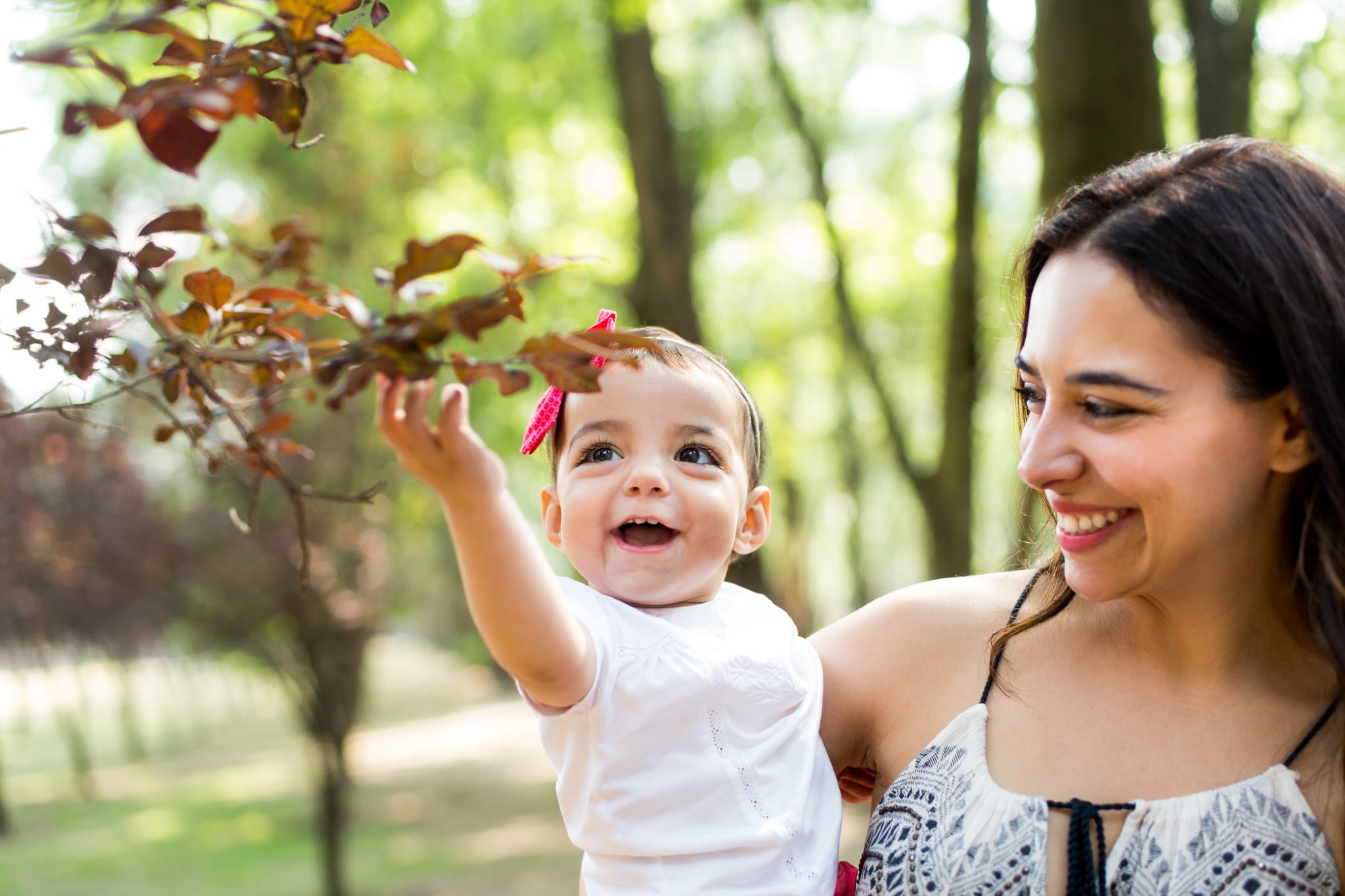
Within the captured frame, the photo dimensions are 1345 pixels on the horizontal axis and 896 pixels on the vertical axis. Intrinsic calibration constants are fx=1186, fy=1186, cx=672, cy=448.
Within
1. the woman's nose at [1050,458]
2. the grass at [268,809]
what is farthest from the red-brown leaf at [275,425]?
the grass at [268,809]

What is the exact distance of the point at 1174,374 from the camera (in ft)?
5.64

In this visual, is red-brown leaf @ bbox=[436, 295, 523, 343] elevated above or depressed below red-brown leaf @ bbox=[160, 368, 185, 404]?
above

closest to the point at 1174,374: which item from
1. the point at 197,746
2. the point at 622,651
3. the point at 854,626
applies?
the point at 854,626

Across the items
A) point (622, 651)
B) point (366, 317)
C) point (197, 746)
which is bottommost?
point (197, 746)

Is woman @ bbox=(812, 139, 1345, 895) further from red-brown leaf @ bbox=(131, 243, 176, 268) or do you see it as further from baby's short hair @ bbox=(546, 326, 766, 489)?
red-brown leaf @ bbox=(131, 243, 176, 268)

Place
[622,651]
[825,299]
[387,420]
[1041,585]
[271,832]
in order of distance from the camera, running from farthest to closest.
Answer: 1. [825,299]
2. [271,832]
3. [1041,585]
4. [622,651]
5. [387,420]

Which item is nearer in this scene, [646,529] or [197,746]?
[646,529]

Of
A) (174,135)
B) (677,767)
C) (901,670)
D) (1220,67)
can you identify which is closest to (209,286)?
(174,135)

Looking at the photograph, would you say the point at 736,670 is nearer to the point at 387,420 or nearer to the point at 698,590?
the point at 698,590

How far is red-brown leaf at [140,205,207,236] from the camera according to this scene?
1.22 meters

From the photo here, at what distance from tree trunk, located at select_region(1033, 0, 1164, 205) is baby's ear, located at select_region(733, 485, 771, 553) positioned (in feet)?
9.30

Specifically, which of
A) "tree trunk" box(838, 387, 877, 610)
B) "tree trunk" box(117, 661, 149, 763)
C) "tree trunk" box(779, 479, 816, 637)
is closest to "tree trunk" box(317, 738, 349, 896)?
"tree trunk" box(117, 661, 149, 763)

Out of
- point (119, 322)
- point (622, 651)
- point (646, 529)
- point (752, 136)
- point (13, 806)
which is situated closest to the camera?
point (119, 322)

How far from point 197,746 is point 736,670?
23488mm
